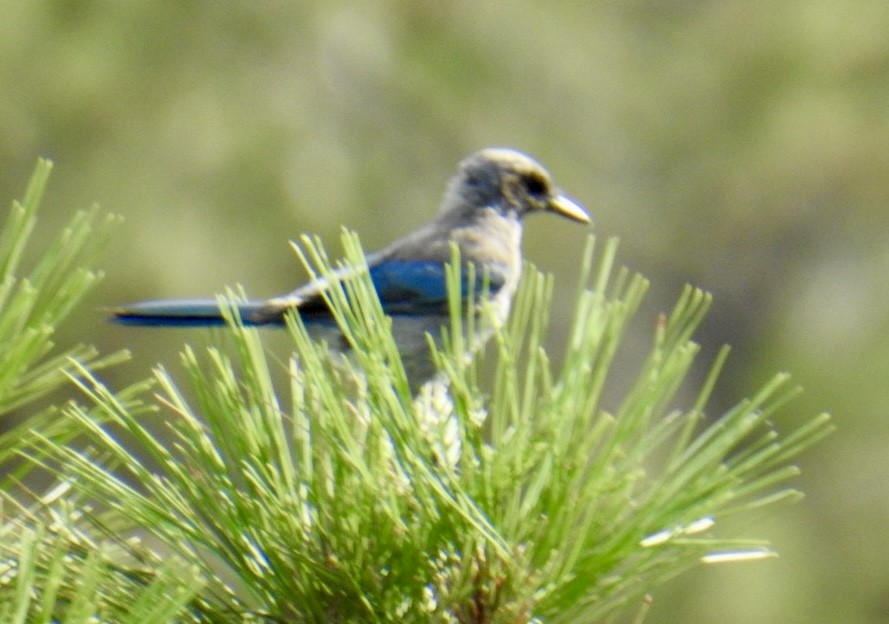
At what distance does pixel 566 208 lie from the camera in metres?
3.64

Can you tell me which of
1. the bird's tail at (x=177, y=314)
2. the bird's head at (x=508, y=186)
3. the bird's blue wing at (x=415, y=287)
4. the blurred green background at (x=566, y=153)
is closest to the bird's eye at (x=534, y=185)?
the bird's head at (x=508, y=186)

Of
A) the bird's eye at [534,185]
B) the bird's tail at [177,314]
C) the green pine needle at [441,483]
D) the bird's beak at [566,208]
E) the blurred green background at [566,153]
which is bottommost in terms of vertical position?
the green pine needle at [441,483]

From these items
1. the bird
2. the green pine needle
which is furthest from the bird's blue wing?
the green pine needle

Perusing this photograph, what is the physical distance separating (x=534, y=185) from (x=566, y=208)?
0.44 feet

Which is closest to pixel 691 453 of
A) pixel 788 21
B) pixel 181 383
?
pixel 181 383

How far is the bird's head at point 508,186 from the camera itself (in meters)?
3.72

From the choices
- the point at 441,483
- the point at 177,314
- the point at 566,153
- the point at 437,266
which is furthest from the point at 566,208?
the point at 566,153

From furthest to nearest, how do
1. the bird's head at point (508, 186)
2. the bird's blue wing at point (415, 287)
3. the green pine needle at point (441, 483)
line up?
the bird's head at point (508, 186), the bird's blue wing at point (415, 287), the green pine needle at point (441, 483)

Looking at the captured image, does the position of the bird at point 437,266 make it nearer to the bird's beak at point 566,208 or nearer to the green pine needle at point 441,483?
the bird's beak at point 566,208

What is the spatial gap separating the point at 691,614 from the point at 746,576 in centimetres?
41

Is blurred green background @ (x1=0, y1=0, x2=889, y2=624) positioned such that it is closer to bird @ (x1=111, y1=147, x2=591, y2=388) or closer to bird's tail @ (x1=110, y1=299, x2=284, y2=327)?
bird @ (x1=111, y1=147, x2=591, y2=388)

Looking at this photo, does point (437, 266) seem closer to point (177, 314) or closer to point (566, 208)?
point (566, 208)

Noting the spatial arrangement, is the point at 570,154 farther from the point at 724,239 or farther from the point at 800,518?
the point at 800,518

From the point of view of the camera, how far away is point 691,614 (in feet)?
20.6
